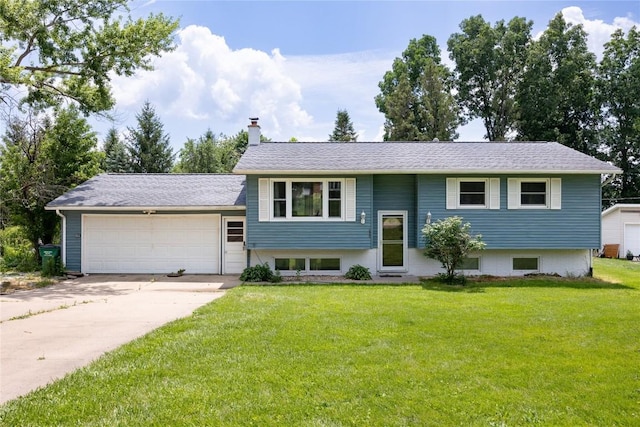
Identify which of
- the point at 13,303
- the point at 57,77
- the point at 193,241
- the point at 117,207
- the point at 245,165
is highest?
the point at 57,77

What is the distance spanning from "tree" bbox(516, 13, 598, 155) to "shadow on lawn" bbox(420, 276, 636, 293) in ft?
74.2

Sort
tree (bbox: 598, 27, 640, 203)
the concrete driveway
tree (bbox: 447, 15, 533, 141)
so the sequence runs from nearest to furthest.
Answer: the concrete driveway < tree (bbox: 598, 27, 640, 203) < tree (bbox: 447, 15, 533, 141)

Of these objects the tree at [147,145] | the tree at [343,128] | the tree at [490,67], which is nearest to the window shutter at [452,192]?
the tree at [490,67]

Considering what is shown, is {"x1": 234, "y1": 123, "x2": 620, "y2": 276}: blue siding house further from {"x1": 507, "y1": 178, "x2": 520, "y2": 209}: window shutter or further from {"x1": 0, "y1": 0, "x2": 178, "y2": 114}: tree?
{"x1": 0, "y1": 0, "x2": 178, "y2": 114}: tree

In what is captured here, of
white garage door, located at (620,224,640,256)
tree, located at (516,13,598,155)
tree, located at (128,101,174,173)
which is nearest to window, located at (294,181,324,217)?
white garage door, located at (620,224,640,256)

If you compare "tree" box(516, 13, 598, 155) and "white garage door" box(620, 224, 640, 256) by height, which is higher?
"tree" box(516, 13, 598, 155)

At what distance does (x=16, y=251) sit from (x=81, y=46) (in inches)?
371

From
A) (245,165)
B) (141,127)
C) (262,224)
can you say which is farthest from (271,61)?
(141,127)

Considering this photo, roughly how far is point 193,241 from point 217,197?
173cm

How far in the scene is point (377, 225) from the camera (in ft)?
46.9

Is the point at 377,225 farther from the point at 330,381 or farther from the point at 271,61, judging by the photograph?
the point at 330,381

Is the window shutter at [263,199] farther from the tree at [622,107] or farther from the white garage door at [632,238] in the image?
the tree at [622,107]

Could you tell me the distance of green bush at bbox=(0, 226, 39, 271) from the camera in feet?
53.5

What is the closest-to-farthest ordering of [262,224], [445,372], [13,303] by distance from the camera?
[445,372] → [13,303] → [262,224]
